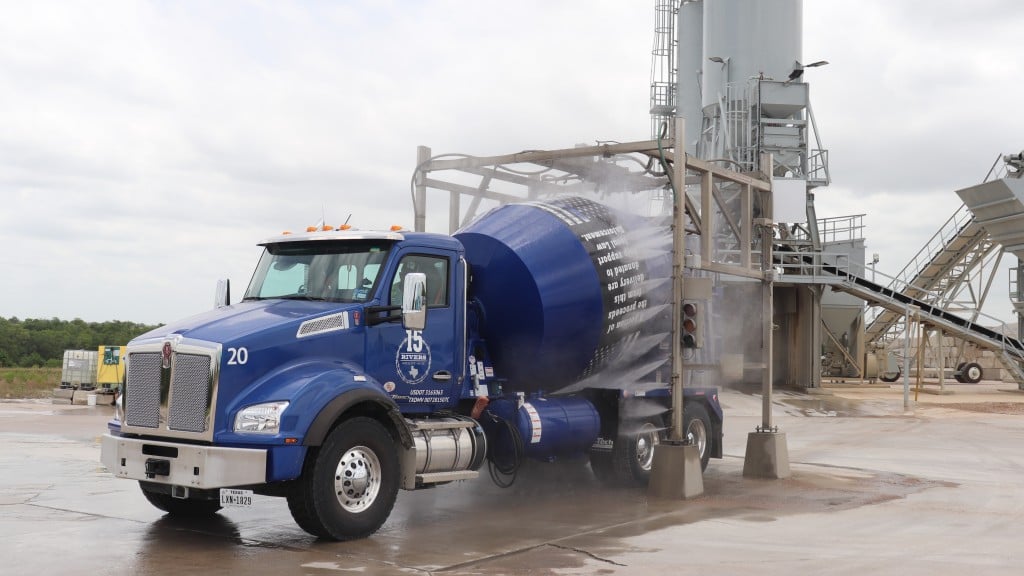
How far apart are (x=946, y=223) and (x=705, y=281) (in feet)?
117

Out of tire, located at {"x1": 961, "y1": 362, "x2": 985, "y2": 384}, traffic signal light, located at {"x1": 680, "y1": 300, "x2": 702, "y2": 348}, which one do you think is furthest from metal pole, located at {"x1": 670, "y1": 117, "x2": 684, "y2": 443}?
tire, located at {"x1": 961, "y1": 362, "x2": 985, "y2": 384}

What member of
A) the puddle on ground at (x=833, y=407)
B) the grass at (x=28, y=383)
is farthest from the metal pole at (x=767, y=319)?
the grass at (x=28, y=383)

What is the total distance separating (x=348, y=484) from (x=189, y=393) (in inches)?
67.3

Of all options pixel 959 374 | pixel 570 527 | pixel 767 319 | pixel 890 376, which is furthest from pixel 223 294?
pixel 959 374

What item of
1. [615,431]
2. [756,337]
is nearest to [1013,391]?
[756,337]

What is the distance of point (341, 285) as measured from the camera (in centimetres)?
1066

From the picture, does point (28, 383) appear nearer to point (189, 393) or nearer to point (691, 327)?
point (691, 327)

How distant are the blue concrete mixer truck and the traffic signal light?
2.99ft

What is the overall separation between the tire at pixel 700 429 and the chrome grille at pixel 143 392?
7986 millimetres

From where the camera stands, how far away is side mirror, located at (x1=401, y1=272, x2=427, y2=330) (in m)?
10.2

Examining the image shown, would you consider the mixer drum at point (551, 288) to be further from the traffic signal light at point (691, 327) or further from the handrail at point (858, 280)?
the handrail at point (858, 280)

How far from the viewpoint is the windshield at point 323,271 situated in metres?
10.6

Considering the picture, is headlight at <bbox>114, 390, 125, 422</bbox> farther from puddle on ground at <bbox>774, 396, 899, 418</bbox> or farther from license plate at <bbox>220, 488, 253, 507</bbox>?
puddle on ground at <bbox>774, 396, 899, 418</bbox>

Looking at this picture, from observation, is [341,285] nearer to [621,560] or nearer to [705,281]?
[621,560]
